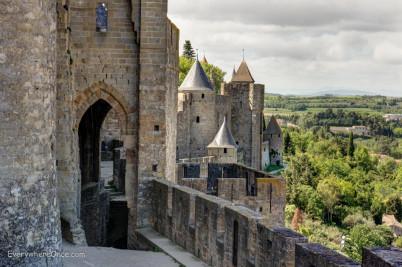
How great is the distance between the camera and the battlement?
8.52 meters

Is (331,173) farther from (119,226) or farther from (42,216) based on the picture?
(42,216)

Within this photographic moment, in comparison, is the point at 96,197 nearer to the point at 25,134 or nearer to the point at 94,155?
the point at 94,155

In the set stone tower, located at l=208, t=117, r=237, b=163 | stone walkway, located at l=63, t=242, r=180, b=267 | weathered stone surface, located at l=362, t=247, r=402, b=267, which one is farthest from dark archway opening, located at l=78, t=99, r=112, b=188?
stone tower, located at l=208, t=117, r=237, b=163

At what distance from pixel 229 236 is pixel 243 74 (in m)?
43.6

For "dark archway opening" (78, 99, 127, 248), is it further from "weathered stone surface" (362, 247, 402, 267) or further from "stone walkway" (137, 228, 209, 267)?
"weathered stone surface" (362, 247, 402, 267)

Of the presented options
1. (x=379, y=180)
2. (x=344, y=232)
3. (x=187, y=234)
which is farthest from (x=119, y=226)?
(x=379, y=180)

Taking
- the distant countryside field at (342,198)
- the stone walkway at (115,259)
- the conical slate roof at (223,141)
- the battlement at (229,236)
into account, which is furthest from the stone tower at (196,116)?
the stone walkway at (115,259)

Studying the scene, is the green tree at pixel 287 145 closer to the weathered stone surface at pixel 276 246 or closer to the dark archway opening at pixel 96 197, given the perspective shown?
the dark archway opening at pixel 96 197

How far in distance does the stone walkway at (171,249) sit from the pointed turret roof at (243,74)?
38574 millimetres

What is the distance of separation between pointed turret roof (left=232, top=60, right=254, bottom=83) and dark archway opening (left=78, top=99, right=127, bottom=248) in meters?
33.2

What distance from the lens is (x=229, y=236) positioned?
11977mm

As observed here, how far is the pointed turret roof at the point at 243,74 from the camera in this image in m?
54.5

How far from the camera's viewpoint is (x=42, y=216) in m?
10.7

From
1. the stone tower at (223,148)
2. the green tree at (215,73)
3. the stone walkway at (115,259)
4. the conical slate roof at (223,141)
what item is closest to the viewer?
the stone walkway at (115,259)
